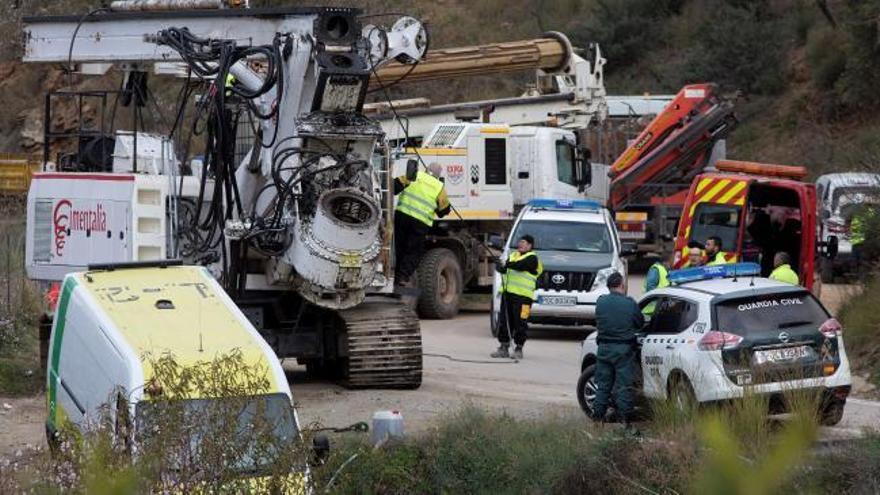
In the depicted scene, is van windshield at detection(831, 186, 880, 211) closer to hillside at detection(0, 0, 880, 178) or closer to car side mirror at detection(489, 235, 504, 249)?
hillside at detection(0, 0, 880, 178)

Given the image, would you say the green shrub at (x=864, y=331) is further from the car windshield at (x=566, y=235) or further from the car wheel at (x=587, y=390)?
the car windshield at (x=566, y=235)

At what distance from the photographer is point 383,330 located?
16.1 meters

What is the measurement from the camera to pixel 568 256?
74.8ft

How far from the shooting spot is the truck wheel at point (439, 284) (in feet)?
78.7

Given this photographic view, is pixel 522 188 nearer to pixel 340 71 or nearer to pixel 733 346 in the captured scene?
pixel 340 71

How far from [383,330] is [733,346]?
13.7 feet

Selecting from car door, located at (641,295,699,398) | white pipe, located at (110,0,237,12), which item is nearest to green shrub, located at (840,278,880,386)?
car door, located at (641,295,699,398)

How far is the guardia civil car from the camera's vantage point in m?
13.1

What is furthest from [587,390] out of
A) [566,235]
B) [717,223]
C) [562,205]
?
[562,205]

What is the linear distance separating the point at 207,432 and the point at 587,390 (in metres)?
6.26

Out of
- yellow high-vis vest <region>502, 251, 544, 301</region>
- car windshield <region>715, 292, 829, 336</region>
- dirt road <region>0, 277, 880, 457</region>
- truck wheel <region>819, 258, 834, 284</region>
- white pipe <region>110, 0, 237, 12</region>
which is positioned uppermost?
white pipe <region>110, 0, 237, 12</region>

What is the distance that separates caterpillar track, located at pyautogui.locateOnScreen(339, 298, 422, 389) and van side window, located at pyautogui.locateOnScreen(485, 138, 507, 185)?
969 cm

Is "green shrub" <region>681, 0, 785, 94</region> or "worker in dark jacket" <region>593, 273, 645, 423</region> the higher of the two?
"green shrub" <region>681, 0, 785, 94</region>

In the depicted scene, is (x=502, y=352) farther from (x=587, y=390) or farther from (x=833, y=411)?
(x=833, y=411)
